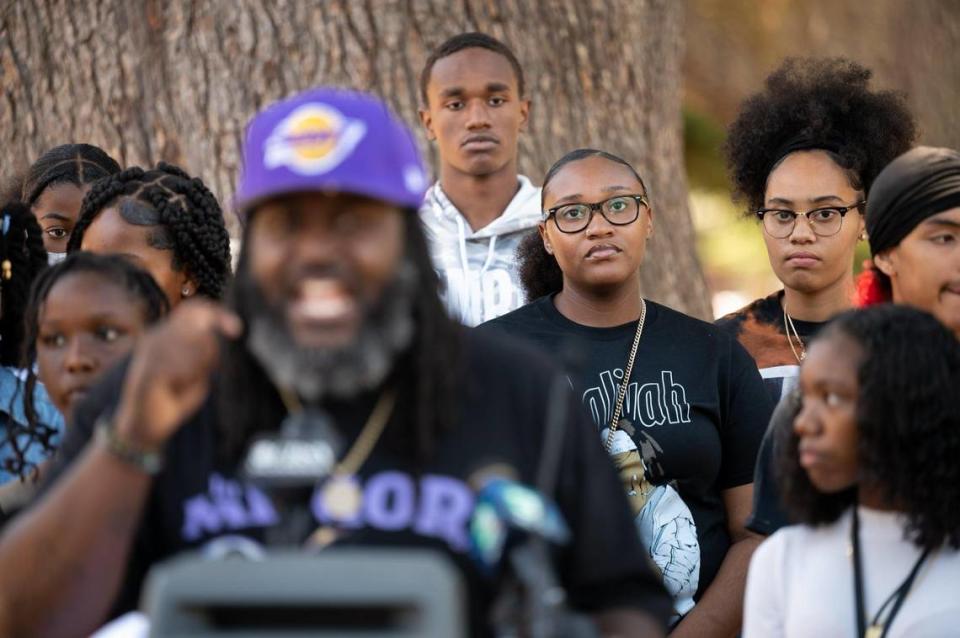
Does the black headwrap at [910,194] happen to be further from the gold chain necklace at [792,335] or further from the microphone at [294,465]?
the microphone at [294,465]

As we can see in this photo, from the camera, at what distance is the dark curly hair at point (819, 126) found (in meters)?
5.64

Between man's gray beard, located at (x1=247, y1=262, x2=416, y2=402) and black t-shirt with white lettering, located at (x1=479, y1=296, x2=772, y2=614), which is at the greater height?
man's gray beard, located at (x1=247, y1=262, x2=416, y2=402)

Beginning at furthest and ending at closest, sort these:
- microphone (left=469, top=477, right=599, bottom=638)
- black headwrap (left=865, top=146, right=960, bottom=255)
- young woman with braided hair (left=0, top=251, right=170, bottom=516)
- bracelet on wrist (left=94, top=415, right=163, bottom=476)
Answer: black headwrap (left=865, top=146, right=960, bottom=255) < young woman with braided hair (left=0, top=251, right=170, bottom=516) < bracelet on wrist (left=94, top=415, right=163, bottom=476) < microphone (left=469, top=477, right=599, bottom=638)

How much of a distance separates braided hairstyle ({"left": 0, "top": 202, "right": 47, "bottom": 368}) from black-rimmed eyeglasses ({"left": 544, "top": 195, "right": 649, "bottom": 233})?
6.07ft

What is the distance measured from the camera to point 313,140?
2871mm

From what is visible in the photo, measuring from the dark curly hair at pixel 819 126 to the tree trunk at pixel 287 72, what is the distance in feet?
4.54

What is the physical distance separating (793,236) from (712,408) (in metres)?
0.96

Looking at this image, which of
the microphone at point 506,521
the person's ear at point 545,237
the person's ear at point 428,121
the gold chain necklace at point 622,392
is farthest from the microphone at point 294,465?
the person's ear at point 428,121

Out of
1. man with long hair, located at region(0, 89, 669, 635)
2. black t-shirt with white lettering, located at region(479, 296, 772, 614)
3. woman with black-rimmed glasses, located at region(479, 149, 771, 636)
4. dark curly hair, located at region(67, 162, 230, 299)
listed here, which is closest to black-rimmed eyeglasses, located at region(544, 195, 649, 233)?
woman with black-rimmed glasses, located at region(479, 149, 771, 636)

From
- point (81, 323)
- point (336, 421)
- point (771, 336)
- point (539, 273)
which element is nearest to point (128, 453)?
point (336, 421)

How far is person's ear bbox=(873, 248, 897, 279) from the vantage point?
4.43 m

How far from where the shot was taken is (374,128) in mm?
2914

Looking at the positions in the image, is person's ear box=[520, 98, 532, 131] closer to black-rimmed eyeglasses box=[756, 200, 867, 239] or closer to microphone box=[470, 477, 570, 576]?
black-rimmed eyeglasses box=[756, 200, 867, 239]

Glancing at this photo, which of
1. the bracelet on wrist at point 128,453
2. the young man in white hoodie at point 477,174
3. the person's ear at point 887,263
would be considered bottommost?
the bracelet on wrist at point 128,453
